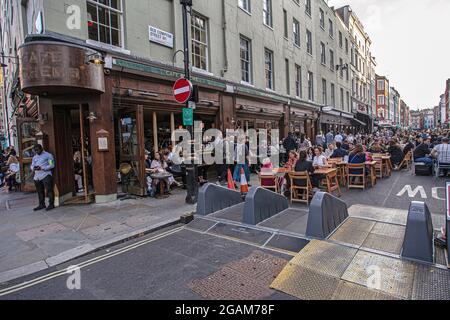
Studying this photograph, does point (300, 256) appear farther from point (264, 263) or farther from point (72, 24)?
point (72, 24)

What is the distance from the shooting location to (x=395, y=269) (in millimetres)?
3451

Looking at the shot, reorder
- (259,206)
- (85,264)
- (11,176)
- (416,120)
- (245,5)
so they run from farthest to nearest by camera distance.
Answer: (416,120)
(245,5)
(11,176)
(259,206)
(85,264)

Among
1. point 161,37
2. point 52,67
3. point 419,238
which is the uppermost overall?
point 161,37

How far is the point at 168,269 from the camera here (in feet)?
12.6

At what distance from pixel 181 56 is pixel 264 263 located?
8.42m

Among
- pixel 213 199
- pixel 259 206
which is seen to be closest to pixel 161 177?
pixel 213 199

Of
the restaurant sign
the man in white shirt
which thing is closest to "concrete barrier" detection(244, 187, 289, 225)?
the restaurant sign

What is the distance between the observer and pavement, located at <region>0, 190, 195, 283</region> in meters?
4.38

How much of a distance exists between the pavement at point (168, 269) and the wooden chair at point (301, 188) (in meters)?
2.77

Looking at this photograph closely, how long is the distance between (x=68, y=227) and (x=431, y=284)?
631cm

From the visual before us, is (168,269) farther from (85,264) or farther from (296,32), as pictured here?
(296,32)

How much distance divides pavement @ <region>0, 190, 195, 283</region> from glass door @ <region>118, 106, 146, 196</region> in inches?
32.1

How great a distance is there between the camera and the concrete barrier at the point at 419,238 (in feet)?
11.7
